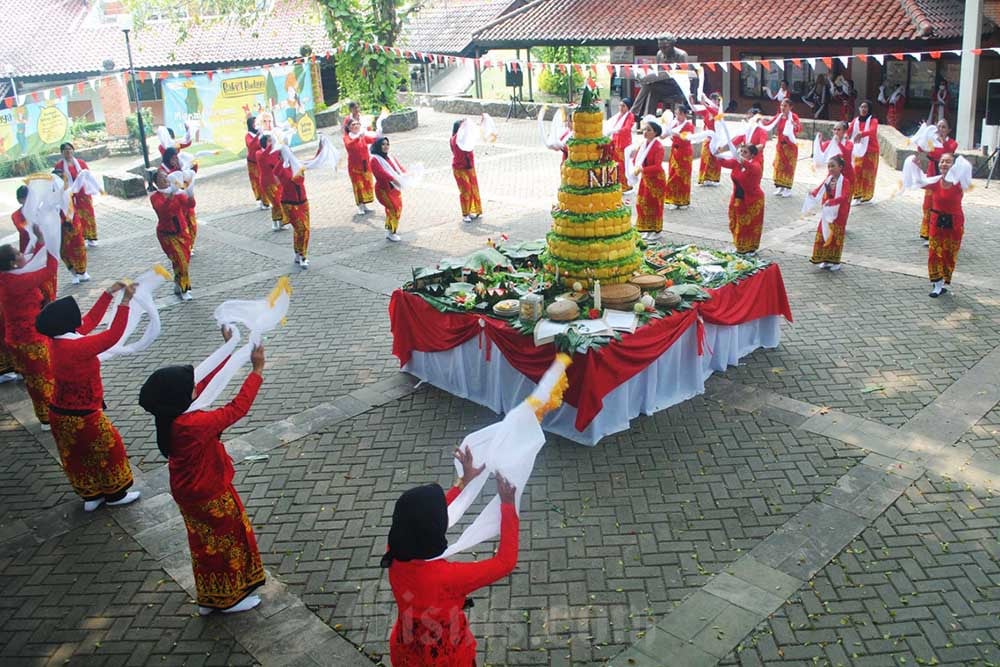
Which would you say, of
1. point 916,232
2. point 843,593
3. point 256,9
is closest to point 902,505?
point 843,593

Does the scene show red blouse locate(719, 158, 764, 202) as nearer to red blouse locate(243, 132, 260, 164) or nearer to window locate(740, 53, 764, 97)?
red blouse locate(243, 132, 260, 164)

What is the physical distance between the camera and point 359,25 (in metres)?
24.2

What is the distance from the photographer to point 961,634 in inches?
190

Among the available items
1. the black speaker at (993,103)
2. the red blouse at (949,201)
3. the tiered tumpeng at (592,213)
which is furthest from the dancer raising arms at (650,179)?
the black speaker at (993,103)

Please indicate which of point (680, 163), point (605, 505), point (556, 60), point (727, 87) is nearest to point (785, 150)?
point (680, 163)

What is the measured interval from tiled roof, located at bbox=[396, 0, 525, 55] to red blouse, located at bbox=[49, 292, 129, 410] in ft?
81.4

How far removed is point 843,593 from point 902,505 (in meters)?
1.24

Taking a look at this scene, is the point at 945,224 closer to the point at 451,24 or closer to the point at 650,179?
the point at 650,179

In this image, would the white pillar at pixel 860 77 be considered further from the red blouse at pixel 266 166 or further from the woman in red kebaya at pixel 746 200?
the red blouse at pixel 266 166

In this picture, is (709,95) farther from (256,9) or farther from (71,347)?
(71,347)

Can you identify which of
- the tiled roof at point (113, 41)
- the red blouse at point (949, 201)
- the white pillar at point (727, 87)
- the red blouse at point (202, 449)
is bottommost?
the red blouse at point (202, 449)

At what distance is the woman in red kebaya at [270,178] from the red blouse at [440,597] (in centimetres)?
1163

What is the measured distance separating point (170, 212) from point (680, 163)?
8.49m

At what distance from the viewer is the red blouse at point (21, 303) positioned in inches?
294
